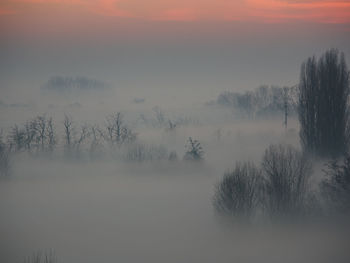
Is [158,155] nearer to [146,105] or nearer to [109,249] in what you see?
[109,249]

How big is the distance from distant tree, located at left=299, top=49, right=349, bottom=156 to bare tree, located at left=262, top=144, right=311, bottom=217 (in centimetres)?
513

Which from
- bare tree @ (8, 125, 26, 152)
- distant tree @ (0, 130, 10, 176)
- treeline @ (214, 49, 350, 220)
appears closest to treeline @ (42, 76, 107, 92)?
bare tree @ (8, 125, 26, 152)

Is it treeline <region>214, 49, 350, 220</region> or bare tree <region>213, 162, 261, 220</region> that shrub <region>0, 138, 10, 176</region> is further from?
bare tree <region>213, 162, 261, 220</region>

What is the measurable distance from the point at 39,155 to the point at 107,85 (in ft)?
255

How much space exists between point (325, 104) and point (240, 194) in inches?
422

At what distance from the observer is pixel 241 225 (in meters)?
24.1

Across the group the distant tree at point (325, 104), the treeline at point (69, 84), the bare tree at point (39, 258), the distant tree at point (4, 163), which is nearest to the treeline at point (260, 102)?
the distant tree at point (325, 104)

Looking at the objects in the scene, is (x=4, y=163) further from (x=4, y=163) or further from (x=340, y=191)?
(x=340, y=191)

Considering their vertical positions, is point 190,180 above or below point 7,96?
below

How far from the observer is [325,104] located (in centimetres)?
3081

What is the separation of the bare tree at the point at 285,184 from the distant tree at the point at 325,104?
16.8 feet

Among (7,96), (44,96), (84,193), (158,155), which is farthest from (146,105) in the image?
(84,193)

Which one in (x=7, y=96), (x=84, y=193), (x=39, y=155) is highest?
(x=7, y=96)

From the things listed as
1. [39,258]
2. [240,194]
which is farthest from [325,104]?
[39,258]
